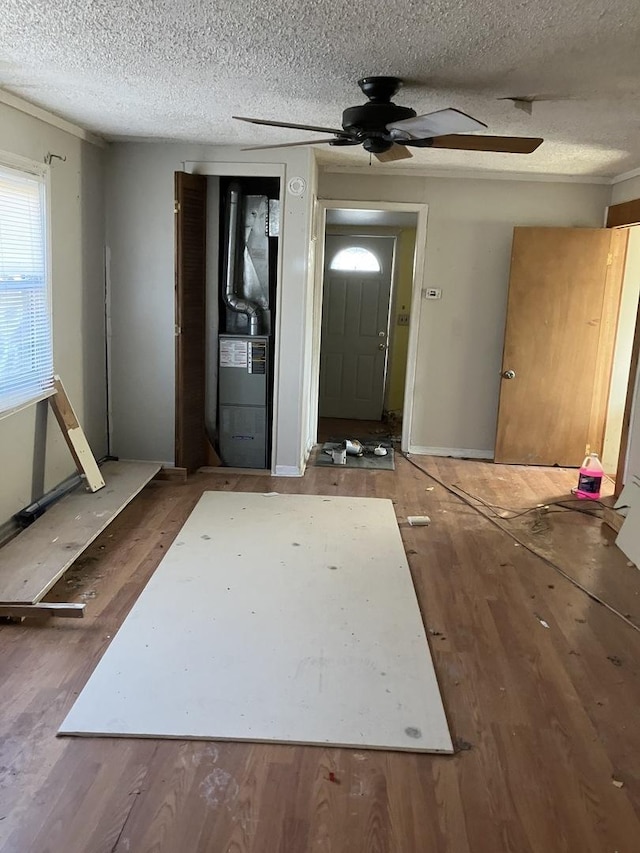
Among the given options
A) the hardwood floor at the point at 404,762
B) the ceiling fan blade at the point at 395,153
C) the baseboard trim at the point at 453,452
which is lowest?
the hardwood floor at the point at 404,762

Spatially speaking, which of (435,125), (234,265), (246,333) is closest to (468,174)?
(234,265)

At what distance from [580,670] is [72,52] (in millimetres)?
3274

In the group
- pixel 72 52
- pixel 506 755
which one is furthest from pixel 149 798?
pixel 72 52

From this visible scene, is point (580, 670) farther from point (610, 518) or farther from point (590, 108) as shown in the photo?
point (590, 108)

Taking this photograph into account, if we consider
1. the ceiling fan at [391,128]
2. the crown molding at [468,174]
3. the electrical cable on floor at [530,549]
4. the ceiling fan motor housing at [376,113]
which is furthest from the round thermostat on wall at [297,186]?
the electrical cable on floor at [530,549]

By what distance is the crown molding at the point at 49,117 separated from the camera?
11.5ft

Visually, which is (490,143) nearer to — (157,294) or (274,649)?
(274,649)

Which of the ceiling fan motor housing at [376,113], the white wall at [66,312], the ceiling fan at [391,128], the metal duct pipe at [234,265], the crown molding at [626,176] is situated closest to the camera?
the ceiling fan at [391,128]

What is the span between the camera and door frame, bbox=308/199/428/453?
18.7ft

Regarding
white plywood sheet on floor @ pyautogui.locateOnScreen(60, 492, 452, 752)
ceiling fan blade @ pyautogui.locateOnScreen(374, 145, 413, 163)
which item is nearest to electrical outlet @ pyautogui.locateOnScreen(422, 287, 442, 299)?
ceiling fan blade @ pyautogui.locateOnScreen(374, 145, 413, 163)

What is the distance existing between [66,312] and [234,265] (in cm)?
138

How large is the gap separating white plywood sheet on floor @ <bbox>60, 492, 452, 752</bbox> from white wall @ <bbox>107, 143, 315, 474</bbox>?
132 centimetres

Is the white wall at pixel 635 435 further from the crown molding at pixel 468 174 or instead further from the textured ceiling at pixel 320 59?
the textured ceiling at pixel 320 59

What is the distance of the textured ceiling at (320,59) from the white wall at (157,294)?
75 cm
